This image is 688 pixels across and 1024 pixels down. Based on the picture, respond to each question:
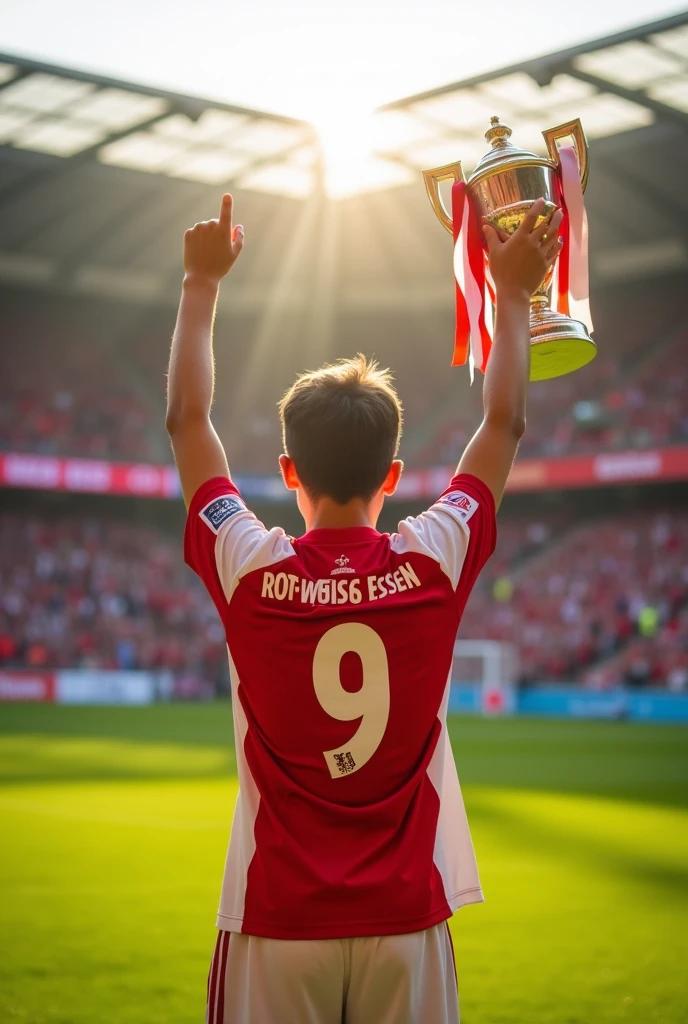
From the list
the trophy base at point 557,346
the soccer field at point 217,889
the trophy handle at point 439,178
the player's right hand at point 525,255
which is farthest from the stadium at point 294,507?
the player's right hand at point 525,255

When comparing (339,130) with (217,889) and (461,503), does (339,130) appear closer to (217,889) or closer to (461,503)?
(217,889)

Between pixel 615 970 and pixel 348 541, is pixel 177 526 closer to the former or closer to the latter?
pixel 615 970

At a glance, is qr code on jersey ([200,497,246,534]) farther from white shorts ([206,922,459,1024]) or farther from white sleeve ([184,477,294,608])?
white shorts ([206,922,459,1024])

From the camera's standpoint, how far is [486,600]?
112 ft

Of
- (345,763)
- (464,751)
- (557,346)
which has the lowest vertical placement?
(464,751)

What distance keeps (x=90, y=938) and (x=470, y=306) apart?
3.73 meters

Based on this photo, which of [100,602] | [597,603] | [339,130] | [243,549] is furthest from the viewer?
[100,602]

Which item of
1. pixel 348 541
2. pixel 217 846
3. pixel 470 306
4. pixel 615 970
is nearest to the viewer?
pixel 348 541

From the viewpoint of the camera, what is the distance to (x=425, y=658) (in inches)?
76.3

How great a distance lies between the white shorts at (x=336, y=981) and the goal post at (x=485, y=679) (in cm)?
2634

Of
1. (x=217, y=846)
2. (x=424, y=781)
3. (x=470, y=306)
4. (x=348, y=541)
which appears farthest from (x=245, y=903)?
(x=217, y=846)

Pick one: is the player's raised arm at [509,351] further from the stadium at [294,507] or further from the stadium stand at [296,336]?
the stadium stand at [296,336]

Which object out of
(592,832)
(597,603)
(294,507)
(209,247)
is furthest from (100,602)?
(209,247)

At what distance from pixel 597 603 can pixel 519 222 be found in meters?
29.1
